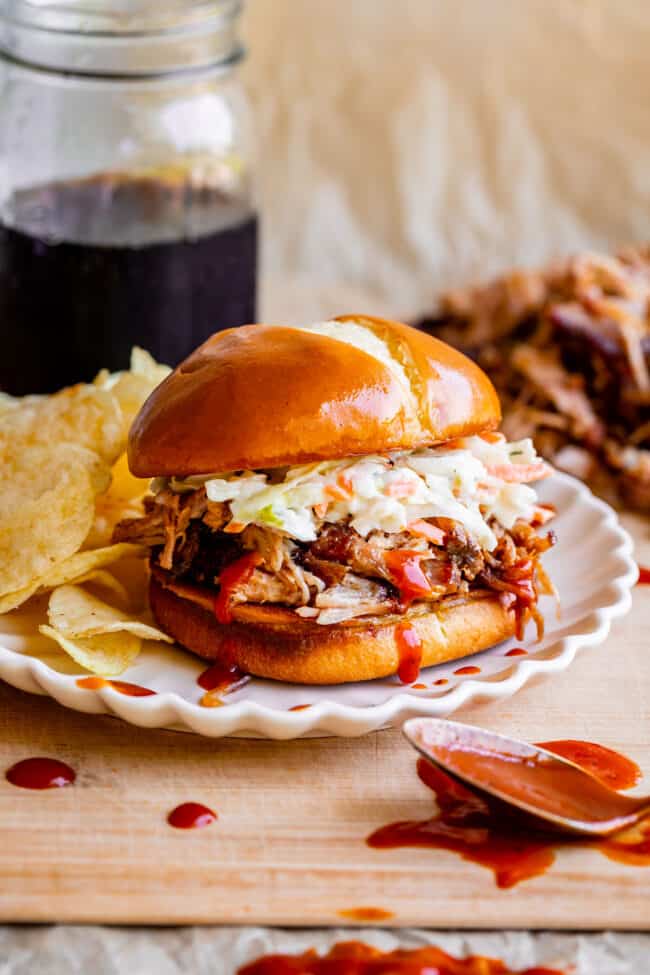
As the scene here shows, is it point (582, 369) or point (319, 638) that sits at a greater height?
point (319, 638)

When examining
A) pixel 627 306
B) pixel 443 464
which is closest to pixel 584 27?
pixel 627 306

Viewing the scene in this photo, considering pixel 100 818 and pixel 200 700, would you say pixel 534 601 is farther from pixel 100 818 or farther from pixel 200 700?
pixel 100 818

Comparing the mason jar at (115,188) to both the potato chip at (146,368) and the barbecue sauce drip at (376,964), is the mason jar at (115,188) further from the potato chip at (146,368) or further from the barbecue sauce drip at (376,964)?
the barbecue sauce drip at (376,964)

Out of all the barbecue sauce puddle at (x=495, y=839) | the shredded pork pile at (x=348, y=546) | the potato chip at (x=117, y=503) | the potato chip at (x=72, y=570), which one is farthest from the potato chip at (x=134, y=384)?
the barbecue sauce puddle at (x=495, y=839)

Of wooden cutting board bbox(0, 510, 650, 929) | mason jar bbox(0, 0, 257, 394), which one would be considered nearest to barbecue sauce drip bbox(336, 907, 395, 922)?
wooden cutting board bbox(0, 510, 650, 929)

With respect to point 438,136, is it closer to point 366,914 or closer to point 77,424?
point 77,424

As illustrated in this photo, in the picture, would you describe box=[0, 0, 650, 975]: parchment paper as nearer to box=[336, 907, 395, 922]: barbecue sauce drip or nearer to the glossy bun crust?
the glossy bun crust

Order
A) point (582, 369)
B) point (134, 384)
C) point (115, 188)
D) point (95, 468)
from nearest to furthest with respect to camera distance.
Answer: point (95, 468), point (134, 384), point (115, 188), point (582, 369)

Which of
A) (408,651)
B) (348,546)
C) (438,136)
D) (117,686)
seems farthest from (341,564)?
(438,136)
